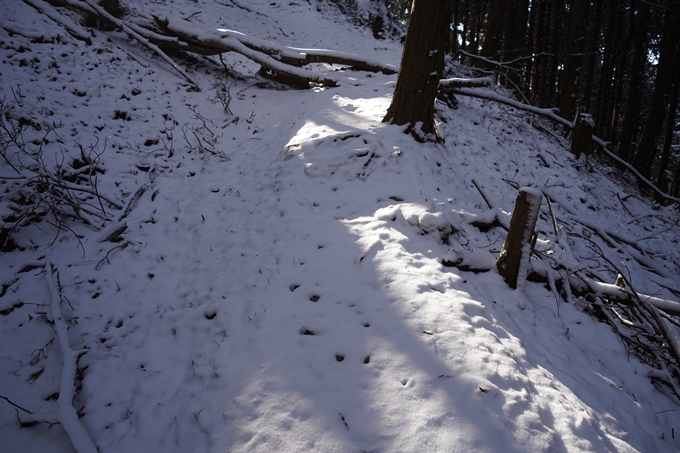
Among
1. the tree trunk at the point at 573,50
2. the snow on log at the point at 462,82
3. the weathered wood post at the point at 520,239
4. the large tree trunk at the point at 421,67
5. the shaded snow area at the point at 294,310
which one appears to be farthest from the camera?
the tree trunk at the point at 573,50

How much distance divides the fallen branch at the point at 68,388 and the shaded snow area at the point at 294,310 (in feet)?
0.16

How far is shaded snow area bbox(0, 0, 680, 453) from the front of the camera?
200cm

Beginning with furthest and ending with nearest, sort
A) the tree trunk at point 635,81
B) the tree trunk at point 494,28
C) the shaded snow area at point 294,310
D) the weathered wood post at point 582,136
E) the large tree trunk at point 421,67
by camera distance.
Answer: the tree trunk at point 635,81 → the tree trunk at point 494,28 → the weathered wood post at point 582,136 → the large tree trunk at point 421,67 → the shaded snow area at point 294,310

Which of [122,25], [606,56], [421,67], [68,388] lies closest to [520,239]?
[421,67]

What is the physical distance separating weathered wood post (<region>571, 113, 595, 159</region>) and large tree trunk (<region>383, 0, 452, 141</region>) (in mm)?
5708

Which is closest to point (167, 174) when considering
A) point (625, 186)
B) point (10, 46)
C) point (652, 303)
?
point (10, 46)

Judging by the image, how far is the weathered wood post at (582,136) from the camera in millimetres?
8359

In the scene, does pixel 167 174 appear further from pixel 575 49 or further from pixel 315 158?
pixel 575 49

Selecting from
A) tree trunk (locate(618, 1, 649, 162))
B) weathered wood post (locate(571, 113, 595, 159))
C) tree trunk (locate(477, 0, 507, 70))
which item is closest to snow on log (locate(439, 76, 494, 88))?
weathered wood post (locate(571, 113, 595, 159))

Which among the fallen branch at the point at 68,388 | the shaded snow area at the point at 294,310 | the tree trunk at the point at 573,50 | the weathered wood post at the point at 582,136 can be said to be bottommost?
the fallen branch at the point at 68,388

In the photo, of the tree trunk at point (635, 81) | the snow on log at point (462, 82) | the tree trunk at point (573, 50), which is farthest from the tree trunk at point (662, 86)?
the snow on log at point (462, 82)

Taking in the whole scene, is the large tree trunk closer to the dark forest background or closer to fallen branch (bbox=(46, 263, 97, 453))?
the dark forest background

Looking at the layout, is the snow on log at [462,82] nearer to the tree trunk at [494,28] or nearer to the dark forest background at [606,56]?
the dark forest background at [606,56]

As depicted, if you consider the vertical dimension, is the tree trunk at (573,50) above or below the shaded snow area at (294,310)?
above
